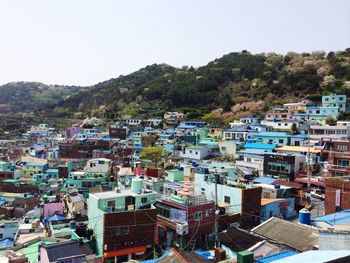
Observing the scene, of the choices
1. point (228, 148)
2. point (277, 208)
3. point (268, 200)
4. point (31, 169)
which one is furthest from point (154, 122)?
point (277, 208)

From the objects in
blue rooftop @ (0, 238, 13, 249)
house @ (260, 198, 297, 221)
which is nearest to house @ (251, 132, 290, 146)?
house @ (260, 198, 297, 221)

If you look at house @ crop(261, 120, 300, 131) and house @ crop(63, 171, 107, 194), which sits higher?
house @ crop(261, 120, 300, 131)

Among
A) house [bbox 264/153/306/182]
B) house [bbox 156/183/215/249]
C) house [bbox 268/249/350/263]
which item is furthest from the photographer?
house [bbox 264/153/306/182]

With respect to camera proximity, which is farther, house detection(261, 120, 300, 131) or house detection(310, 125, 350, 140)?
house detection(261, 120, 300, 131)

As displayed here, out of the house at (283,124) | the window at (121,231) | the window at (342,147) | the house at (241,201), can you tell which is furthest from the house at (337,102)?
the window at (121,231)

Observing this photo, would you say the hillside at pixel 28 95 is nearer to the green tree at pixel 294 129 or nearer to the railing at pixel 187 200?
the green tree at pixel 294 129

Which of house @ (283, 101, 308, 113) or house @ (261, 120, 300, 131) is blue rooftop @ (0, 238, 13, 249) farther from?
house @ (283, 101, 308, 113)

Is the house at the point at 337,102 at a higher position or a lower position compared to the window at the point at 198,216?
higher
